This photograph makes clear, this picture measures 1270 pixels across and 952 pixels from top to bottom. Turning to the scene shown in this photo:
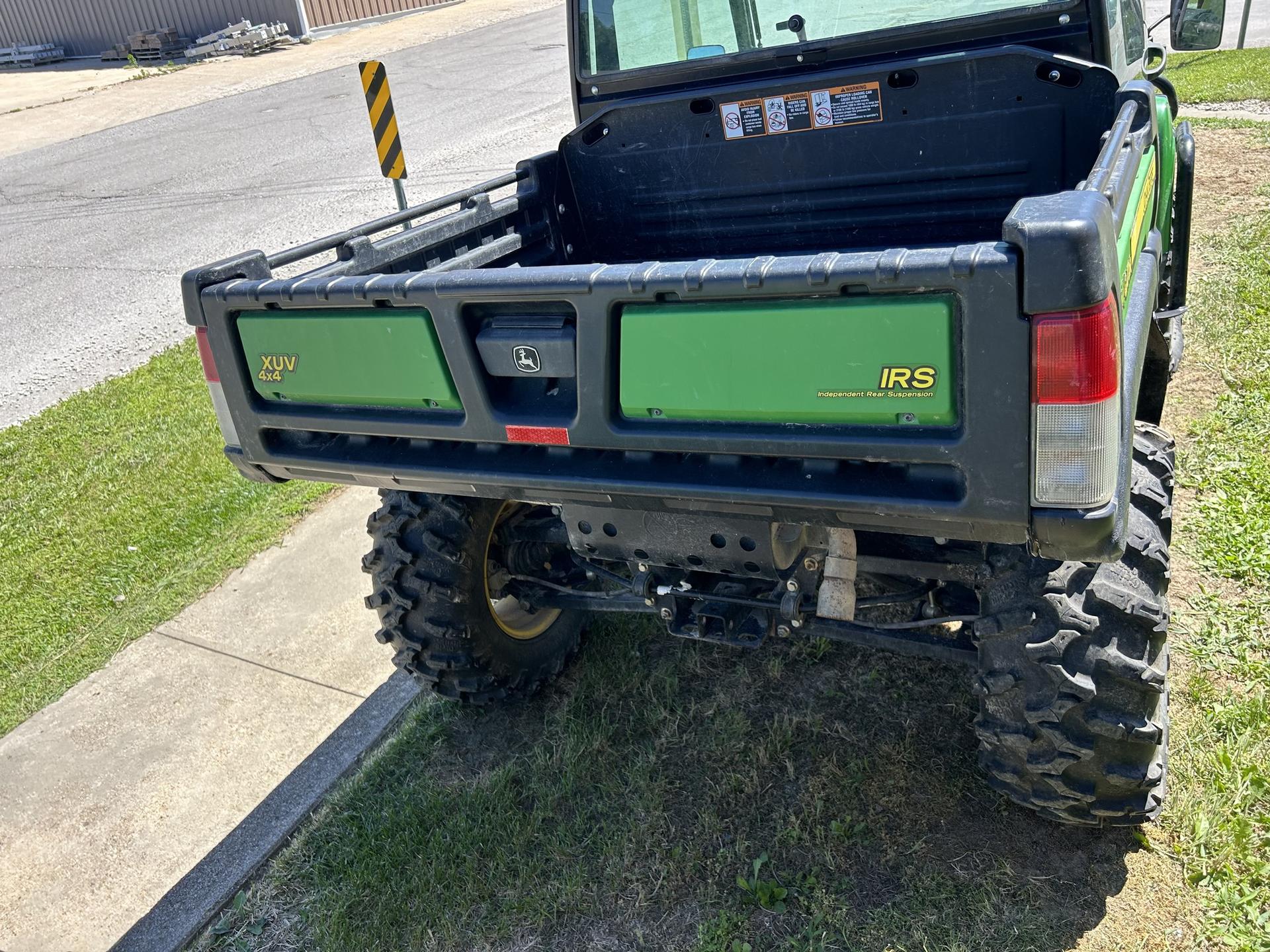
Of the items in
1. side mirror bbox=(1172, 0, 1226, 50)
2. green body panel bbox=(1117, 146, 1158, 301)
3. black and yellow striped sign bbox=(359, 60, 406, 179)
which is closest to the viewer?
green body panel bbox=(1117, 146, 1158, 301)

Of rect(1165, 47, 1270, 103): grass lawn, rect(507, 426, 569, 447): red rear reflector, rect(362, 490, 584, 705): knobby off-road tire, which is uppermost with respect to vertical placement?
rect(507, 426, 569, 447): red rear reflector

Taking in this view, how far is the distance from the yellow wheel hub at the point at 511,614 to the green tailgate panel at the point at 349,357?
88 centimetres

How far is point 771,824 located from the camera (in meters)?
2.97

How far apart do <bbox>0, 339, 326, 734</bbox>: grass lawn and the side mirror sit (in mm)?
4307

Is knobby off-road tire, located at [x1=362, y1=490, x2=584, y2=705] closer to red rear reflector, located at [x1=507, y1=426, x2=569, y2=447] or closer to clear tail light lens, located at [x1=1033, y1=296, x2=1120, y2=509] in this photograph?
red rear reflector, located at [x1=507, y1=426, x2=569, y2=447]

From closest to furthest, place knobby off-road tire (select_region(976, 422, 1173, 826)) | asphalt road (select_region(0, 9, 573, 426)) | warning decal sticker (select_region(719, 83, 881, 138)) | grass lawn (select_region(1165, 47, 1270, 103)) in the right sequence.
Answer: knobby off-road tire (select_region(976, 422, 1173, 826))
warning decal sticker (select_region(719, 83, 881, 138))
asphalt road (select_region(0, 9, 573, 426))
grass lawn (select_region(1165, 47, 1270, 103))

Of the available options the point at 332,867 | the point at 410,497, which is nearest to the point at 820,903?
the point at 332,867

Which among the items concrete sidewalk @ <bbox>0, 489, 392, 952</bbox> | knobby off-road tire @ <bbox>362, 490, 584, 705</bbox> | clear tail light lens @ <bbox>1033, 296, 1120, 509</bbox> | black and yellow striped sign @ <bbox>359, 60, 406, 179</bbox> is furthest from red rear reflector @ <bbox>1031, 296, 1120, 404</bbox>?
black and yellow striped sign @ <bbox>359, 60, 406, 179</bbox>

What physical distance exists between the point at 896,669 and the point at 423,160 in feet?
32.7

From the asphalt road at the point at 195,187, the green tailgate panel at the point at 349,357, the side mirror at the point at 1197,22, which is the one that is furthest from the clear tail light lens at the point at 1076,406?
the asphalt road at the point at 195,187

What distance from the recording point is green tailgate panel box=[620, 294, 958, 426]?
6.15ft

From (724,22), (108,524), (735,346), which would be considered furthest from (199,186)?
(735,346)

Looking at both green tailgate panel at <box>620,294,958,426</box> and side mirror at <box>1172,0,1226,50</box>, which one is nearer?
green tailgate panel at <box>620,294,958,426</box>

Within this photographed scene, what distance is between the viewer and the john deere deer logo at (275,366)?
254cm
